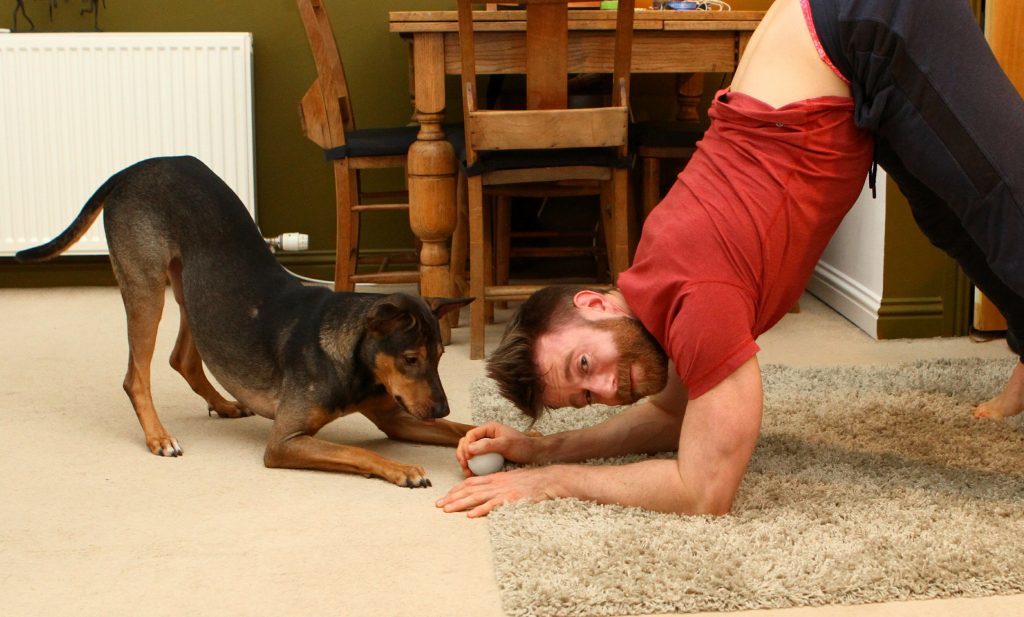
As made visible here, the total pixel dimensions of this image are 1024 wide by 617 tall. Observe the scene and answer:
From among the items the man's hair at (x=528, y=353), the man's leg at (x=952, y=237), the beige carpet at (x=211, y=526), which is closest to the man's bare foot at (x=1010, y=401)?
the beige carpet at (x=211, y=526)

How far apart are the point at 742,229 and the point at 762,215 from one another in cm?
5

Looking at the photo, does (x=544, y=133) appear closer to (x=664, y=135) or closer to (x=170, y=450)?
(x=664, y=135)

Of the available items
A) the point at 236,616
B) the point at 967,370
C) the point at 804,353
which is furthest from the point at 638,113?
the point at 236,616

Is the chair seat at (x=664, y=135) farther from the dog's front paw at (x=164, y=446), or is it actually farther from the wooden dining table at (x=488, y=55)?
the dog's front paw at (x=164, y=446)

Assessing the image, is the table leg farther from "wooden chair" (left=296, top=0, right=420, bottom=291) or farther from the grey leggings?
the grey leggings

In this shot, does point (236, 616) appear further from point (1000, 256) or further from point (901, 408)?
point (901, 408)

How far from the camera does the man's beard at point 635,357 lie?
1.96m

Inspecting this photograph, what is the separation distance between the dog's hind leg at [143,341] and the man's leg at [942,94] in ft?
5.19

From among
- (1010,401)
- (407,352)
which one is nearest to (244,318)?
(407,352)

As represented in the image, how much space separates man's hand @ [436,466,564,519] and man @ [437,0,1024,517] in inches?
3.0

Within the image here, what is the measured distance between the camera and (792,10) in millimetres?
2053

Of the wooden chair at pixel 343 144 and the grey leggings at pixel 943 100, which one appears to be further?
the wooden chair at pixel 343 144

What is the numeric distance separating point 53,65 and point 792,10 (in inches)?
124

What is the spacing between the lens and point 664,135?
3.69 m
